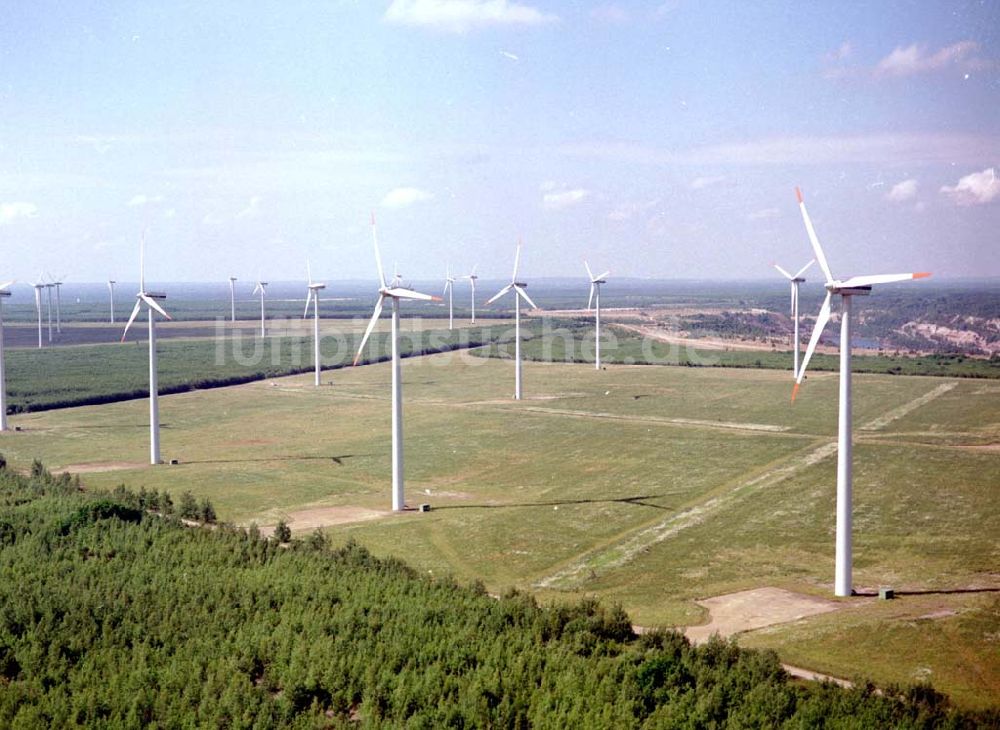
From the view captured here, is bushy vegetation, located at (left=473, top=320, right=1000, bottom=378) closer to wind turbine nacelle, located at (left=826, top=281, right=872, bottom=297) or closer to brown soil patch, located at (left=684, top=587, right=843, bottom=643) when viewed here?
wind turbine nacelle, located at (left=826, top=281, right=872, bottom=297)

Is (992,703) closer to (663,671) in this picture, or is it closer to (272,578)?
(663,671)

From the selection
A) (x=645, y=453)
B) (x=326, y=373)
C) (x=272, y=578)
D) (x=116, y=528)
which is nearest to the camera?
(x=272, y=578)

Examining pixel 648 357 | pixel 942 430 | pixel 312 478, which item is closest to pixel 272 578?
pixel 312 478

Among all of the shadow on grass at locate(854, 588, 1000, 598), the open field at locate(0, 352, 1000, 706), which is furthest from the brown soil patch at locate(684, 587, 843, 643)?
the shadow on grass at locate(854, 588, 1000, 598)

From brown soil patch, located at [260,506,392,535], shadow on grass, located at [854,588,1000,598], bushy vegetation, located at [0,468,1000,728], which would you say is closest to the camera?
bushy vegetation, located at [0,468,1000,728]

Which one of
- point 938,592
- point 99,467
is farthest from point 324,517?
point 938,592

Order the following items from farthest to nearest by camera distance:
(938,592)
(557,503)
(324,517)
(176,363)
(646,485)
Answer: (176,363) → (646,485) → (557,503) → (324,517) → (938,592)

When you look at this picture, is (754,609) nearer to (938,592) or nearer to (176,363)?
(938,592)
